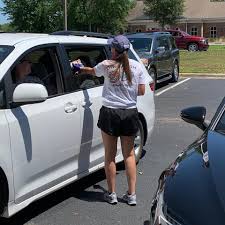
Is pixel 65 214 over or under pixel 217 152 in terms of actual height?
under

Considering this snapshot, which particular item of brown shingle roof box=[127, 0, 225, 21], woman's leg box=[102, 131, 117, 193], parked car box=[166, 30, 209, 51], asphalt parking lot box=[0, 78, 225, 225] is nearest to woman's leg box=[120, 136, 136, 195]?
woman's leg box=[102, 131, 117, 193]

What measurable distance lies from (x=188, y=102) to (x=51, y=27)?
46.2 m

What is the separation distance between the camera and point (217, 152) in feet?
11.4

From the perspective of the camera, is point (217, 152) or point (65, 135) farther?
point (65, 135)

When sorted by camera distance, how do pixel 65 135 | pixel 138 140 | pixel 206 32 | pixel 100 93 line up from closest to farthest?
pixel 65 135, pixel 100 93, pixel 138 140, pixel 206 32

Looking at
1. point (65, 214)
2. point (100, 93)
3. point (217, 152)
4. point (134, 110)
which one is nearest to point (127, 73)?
point (134, 110)

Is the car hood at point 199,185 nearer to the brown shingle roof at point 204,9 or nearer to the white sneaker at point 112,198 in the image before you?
the white sneaker at point 112,198

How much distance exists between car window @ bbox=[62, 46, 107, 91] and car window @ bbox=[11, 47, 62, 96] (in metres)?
0.22

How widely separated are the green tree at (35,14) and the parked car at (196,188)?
180 feet

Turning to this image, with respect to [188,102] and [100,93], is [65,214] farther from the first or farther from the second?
[188,102]

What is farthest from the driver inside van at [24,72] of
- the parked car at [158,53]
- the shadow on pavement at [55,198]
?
the parked car at [158,53]

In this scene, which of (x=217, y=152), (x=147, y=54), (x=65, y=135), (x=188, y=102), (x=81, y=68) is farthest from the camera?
(x=147, y=54)

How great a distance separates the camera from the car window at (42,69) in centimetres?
503

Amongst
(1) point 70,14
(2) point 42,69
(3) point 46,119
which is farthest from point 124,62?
(1) point 70,14
